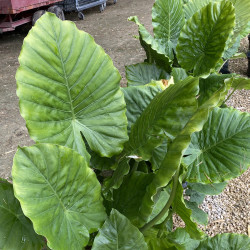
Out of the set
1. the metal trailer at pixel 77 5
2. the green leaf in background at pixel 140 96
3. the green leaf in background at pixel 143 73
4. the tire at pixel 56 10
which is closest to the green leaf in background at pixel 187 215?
the green leaf in background at pixel 140 96

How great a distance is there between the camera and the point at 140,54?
13.4 ft

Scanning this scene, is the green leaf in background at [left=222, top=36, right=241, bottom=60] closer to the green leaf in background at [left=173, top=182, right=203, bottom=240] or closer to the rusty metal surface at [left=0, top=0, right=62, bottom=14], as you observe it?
the green leaf in background at [left=173, top=182, right=203, bottom=240]

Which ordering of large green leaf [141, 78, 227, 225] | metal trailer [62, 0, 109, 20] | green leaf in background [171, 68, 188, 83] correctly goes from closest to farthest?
large green leaf [141, 78, 227, 225] < green leaf in background [171, 68, 188, 83] < metal trailer [62, 0, 109, 20]

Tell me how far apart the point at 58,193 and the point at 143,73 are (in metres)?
1.00

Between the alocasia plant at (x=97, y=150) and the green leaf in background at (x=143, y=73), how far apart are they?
1.65 ft

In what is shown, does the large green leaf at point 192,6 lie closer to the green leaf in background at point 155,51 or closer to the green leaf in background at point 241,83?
the green leaf in background at point 155,51

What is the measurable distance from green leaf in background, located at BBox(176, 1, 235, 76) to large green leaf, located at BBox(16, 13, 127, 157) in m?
0.62

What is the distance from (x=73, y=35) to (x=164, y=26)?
3.20 ft

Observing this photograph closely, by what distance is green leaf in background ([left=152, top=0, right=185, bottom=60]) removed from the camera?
182 cm

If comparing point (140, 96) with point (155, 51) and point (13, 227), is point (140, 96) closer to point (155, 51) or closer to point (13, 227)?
point (13, 227)

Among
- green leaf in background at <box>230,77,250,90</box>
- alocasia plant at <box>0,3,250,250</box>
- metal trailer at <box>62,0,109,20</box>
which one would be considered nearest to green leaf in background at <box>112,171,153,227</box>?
alocasia plant at <box>0,3,250,250</box>

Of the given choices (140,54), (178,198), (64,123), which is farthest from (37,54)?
(140,54)

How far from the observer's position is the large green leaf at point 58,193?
2.67 ft

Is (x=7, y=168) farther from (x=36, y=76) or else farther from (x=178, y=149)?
(x=178, y=149)
